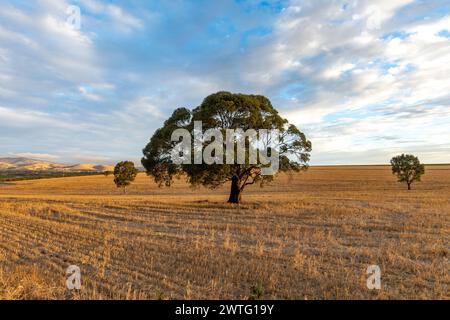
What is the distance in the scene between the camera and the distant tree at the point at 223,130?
27.2 meters

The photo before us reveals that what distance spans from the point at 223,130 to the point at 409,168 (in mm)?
50030

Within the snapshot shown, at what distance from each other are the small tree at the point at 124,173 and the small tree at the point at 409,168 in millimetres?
52713

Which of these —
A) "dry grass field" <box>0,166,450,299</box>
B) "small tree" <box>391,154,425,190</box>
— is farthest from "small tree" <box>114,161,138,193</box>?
"small tree" <box>391,154,425,190</box>

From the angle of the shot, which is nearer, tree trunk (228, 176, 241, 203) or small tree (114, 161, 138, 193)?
tree trunk (228, 176, 241, 203)

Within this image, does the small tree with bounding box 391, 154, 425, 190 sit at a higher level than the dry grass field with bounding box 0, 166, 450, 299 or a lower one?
higher

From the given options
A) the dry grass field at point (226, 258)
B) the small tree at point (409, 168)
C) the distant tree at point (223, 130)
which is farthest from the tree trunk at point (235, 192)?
the small tree at point (409, 168)

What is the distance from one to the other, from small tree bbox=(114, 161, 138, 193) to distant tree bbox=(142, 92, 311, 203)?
30155 mm

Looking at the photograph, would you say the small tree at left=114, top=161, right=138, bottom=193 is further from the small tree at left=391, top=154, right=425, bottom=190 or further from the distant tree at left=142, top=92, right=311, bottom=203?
the small tree at left=391, top=154, right=425, bottom=190

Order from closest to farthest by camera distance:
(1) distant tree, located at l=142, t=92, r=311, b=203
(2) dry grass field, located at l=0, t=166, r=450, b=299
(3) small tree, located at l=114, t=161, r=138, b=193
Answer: (2) dry grass field, located at l=0, t=166, r=450, b=299 → (1) distant tree, located at l=142, t=92, r=311, b=203 → (3) small tree, located at l=114, t=161, r=138, b=193

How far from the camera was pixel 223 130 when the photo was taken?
25953 millimetres

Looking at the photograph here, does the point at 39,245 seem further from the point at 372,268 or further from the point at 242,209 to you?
the point at 242,209

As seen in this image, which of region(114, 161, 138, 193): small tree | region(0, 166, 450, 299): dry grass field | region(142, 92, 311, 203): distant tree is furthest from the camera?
region(114, 161, 138, 193): small tree

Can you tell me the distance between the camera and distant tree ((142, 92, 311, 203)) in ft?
89.4

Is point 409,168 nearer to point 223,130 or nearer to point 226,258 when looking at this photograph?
point 223,130
